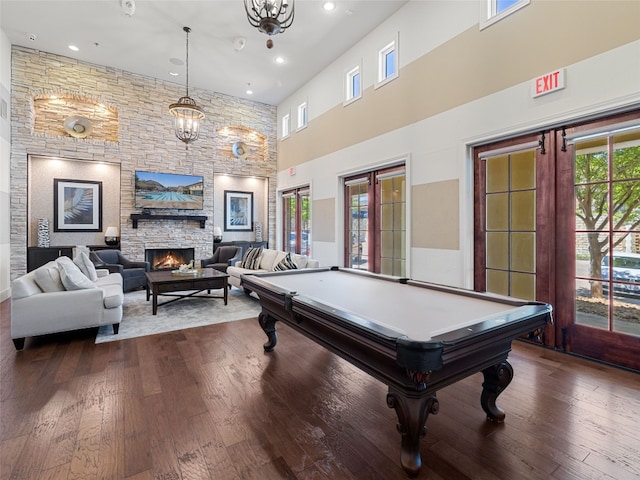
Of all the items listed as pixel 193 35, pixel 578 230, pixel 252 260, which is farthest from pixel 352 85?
pixel 578 230

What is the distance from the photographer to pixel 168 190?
24.3ft

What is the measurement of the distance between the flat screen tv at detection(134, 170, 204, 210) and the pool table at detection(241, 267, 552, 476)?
5926 millimetres

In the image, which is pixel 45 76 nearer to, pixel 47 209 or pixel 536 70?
pixel 47 209

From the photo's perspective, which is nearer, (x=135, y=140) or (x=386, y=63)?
(x=386, y=63)

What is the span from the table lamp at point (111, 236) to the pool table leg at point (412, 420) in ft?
24.0

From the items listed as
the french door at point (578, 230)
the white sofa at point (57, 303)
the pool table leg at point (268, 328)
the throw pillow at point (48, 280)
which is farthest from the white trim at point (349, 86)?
the throw pillow at point (48, 280)

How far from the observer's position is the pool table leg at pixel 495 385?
1990mm

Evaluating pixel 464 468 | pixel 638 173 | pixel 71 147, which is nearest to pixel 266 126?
pixel 71 147

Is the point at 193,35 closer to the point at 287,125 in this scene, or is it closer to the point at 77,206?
the point at 287,125

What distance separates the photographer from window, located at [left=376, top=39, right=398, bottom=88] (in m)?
5.05

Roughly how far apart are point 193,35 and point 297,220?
4.54m

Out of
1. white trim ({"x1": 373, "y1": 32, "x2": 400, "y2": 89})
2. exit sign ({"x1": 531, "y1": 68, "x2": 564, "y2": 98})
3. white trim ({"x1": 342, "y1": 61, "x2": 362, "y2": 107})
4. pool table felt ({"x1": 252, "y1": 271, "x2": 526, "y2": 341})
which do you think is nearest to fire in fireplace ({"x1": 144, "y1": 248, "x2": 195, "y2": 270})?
white trim ({"x1": 342, "y1": 61, "x2": 362, "y2": 107})

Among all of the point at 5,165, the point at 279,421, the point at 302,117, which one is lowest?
the point at 279,421

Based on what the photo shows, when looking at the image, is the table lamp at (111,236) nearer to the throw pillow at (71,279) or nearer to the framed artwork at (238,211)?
the framed artwork at (238,211)
